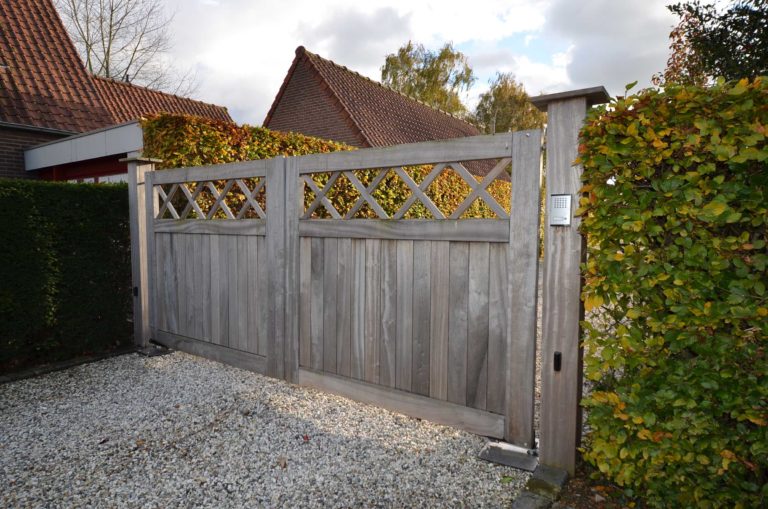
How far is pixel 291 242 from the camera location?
396 cm

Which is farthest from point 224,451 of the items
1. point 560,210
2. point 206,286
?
point 560,210

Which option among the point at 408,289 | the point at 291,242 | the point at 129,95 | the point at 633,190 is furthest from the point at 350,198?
the point at 129,95

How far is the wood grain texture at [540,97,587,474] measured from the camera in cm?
251

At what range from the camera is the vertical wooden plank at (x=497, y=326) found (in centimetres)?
287

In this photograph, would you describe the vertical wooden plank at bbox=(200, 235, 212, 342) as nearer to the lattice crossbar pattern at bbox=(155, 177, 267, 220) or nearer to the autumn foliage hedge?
the lattice crossbar pattern at bbox=(155, 177, 267, 220)

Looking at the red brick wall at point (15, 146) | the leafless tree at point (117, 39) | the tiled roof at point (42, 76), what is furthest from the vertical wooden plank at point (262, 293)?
the leafless tree at point (117, 39)

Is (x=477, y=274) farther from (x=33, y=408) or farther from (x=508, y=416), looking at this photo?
(x=33, y=408)

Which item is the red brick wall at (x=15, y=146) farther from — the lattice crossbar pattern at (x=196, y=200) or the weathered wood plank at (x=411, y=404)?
the weathered wood plank at (x=411, y=404)

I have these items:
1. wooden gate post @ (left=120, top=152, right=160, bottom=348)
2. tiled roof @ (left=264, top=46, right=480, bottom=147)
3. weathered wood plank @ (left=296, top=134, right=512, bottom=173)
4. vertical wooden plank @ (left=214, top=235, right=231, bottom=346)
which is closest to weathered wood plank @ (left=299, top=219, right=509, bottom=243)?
weathered wood plank @ (left=296, top=134, right=512, bottom=173)

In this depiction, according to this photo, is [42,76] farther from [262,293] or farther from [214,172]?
[262,293]

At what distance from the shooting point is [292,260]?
396 cm

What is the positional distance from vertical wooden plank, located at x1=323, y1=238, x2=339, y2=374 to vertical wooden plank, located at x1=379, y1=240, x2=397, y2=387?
1.56 ft

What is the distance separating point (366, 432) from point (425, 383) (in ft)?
1.79

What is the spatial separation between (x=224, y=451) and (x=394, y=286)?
1563 millimetres
